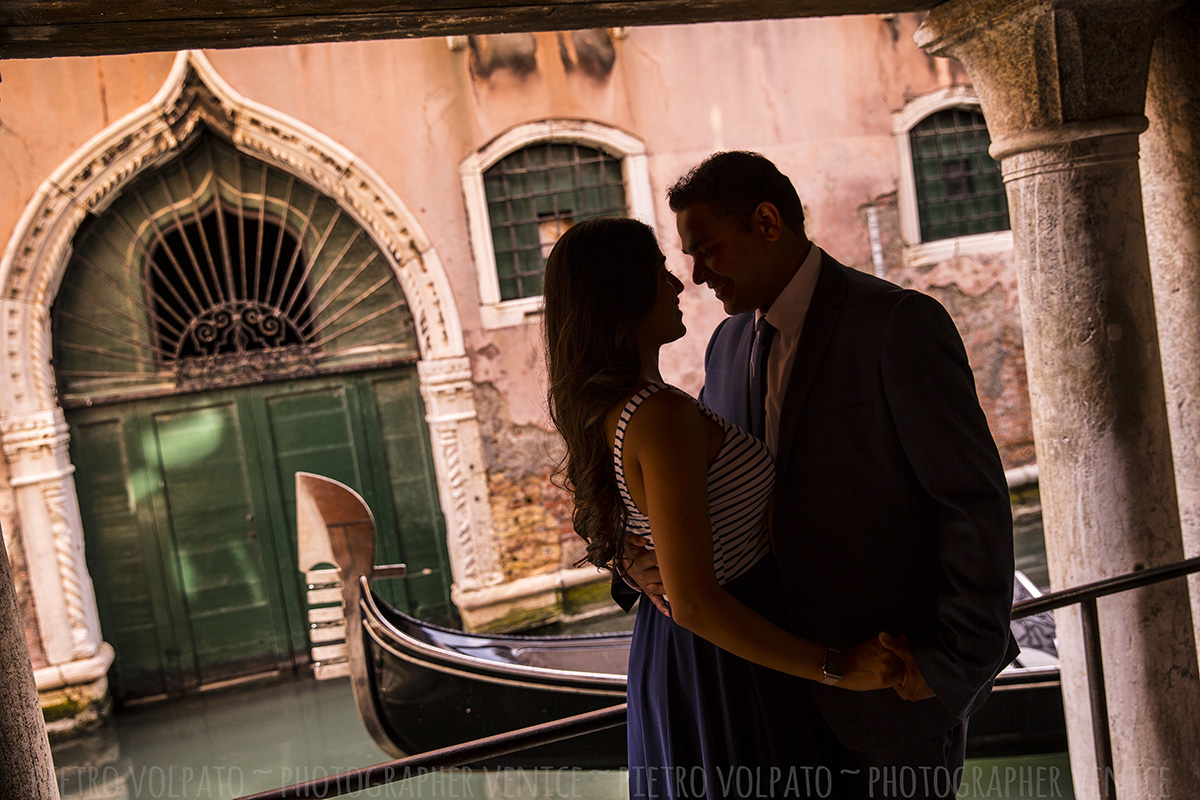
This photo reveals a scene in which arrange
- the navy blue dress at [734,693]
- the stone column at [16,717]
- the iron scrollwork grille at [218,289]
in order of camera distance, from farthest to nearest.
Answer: the iron scrollwork grille at [218,289] < the stone column at [16,717] < the navy blue dress at [734,693]

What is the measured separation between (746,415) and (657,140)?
4.86 metres

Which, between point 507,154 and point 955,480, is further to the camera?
point 507,154

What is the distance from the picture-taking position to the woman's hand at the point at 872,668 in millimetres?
1118

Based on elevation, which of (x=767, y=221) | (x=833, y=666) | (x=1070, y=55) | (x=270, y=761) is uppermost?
(x=1070, y=55)

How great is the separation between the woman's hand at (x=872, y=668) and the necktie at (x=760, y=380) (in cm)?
32

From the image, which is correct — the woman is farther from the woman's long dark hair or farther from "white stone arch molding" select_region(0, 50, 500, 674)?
"white stone arch molding" select_region(0, 50, 500, 674)

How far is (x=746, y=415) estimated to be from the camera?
1352 millimetres

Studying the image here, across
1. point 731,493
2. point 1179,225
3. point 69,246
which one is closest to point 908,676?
point 731,493

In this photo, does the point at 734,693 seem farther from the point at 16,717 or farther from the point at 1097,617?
the point at 16,717

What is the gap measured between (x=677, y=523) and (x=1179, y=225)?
157cm

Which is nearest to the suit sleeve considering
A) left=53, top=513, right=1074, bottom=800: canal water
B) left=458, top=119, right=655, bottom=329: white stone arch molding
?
left=53, top=513, right=1074, bottom=800: canal water

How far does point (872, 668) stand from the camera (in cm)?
112

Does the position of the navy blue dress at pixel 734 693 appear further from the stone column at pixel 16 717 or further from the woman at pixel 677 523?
the stone column at pixel 16 717

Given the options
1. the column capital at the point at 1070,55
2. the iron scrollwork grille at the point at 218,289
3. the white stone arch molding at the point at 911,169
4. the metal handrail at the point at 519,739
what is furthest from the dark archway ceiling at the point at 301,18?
the white stone arch molding at the point at 911,169
